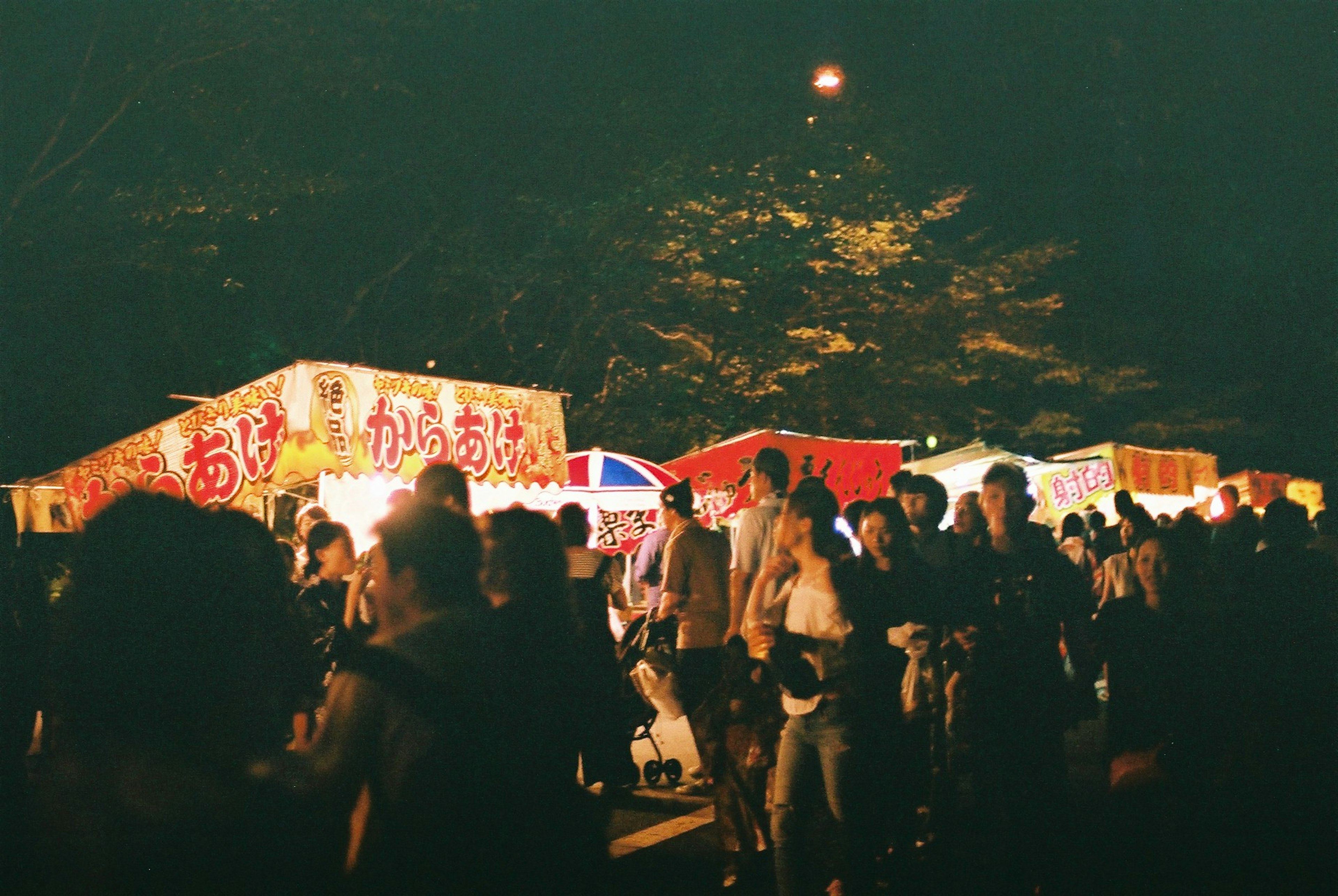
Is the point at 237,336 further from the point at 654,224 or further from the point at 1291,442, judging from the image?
the point at 1291,442

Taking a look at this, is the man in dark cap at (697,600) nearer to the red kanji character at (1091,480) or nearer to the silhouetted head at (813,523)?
the silhouetted head at (813,523)

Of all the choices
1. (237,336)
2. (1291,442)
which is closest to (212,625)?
(237,336)

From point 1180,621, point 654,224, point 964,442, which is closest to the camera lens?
point 1180,621

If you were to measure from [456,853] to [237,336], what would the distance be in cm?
1535

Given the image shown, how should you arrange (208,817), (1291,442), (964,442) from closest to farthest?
(208,817), (964,442), (1291,442)

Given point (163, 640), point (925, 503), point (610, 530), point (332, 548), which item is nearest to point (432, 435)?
point (332, 548)

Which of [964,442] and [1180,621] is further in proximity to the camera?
[964,442]

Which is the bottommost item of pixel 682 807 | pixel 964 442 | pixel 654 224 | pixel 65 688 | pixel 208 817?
pixel 682 807

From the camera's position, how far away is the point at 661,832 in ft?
22.7

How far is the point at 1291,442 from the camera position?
3569cm

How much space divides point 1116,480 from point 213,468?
1249cm

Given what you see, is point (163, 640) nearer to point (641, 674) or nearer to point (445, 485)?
point (445, 485)

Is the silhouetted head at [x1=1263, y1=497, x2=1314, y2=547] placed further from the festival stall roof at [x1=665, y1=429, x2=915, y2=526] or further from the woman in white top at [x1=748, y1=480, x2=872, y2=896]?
the festival stall roof at [x1=665, y1=429, x2=915, y2=526]

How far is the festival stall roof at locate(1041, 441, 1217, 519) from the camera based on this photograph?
17.0 meters
